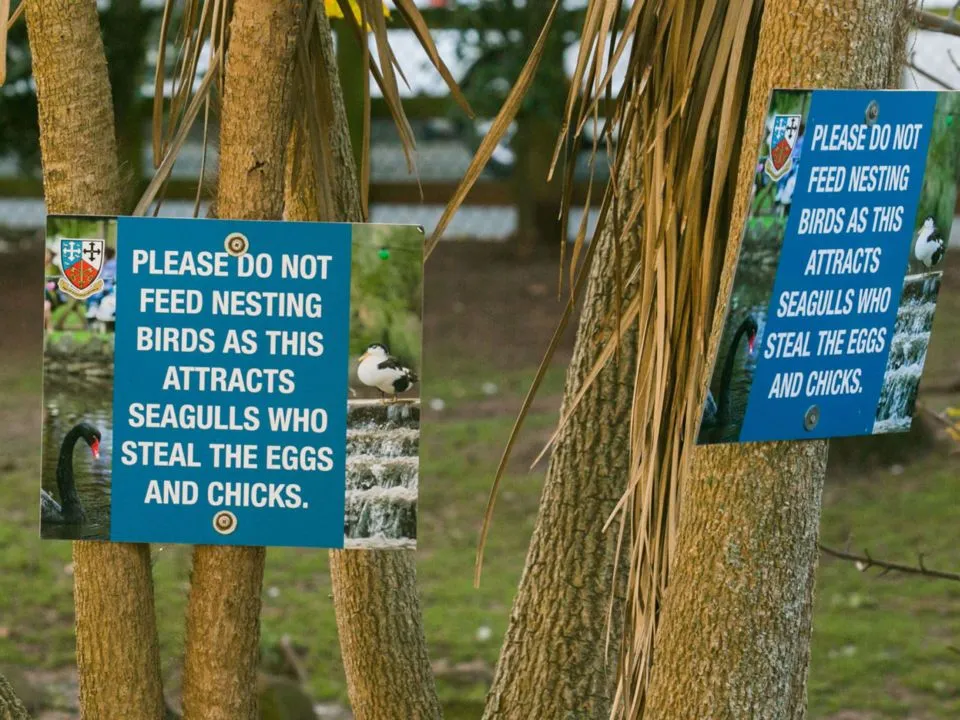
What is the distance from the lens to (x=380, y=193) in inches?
340

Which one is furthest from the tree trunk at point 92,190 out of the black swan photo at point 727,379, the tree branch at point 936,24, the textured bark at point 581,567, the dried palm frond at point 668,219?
the tree branch at point 936,24

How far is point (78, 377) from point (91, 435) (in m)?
0.08

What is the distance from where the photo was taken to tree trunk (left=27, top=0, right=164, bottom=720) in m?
1.77

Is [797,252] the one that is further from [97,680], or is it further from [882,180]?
[97,680]

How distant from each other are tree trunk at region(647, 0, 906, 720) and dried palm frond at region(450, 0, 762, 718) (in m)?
0.06

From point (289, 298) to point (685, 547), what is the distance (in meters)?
0.64

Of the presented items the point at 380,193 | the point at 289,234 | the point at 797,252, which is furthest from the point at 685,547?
the point at 380,193

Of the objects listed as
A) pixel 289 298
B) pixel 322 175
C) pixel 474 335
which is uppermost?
pixel 322 175

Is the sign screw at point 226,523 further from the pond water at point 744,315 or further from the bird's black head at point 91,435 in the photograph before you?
the pond water at point 744,315

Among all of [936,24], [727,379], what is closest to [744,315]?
[727,379]

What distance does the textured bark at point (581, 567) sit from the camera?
2506mm

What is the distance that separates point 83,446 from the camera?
5.70ft

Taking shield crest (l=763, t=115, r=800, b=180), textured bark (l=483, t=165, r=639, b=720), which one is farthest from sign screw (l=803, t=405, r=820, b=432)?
textured bark (l=483, t=165, r=639, b=720)

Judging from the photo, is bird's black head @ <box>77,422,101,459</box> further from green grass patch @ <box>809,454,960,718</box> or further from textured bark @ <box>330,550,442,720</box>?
green grass patch @ <box>809,454,960,718</box>
